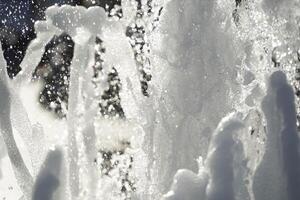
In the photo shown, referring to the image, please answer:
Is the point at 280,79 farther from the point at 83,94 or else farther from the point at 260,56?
the point at 260,56

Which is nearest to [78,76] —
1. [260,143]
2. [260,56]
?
[260,143]

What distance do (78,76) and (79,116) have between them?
51cm

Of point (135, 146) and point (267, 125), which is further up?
point (135, 146)

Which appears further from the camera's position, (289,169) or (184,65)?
(184,65)

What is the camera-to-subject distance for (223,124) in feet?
14.1

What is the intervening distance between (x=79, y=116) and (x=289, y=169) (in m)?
2.34

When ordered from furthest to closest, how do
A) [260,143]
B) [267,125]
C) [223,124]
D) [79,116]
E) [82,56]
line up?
[82,56] < [79,116] < [260,143] < [267,125] < [223,124]

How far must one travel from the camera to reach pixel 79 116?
235 inches

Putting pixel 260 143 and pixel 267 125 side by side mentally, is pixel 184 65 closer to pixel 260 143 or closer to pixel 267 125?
pixel 260 143

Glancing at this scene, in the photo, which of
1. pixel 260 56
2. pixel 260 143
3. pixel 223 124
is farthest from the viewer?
pixel 260 56

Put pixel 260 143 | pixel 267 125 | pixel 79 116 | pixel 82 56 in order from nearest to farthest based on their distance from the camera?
1. pixel 267 125
2. pixel 260 143
3. pixel 79 116
4. pixel 82 56

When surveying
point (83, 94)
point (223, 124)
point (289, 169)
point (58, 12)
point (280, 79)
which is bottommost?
point (289, 169)

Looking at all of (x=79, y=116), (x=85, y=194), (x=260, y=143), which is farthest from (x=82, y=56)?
(x=260, y=143)

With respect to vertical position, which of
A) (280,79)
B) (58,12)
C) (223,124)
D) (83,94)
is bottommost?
(223,124)
